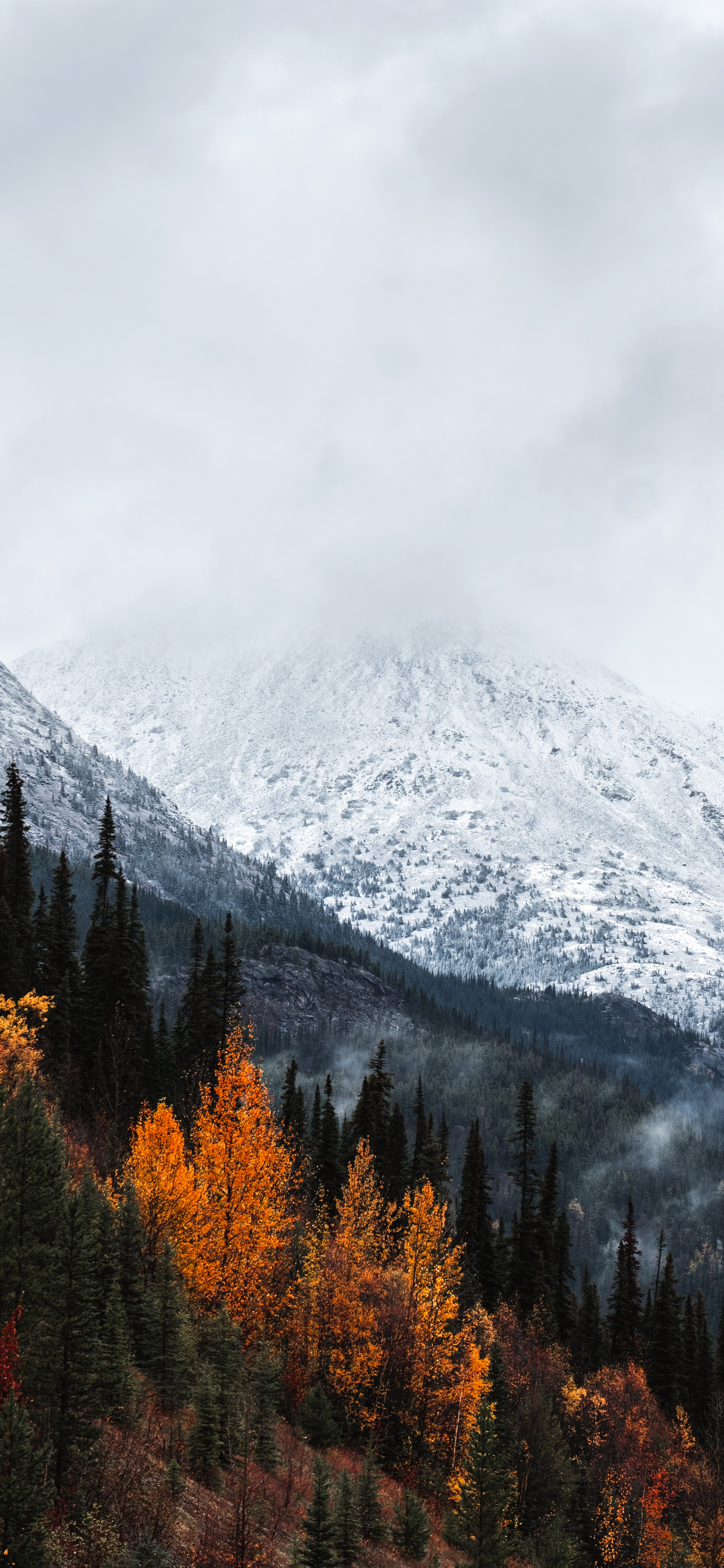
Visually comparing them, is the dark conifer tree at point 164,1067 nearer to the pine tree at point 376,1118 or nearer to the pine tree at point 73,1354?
the pine tree at point 376,1118

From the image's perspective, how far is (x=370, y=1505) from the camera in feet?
116

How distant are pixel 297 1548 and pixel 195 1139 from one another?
16.9m

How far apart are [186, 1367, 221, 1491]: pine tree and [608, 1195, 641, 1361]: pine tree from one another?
8483cm

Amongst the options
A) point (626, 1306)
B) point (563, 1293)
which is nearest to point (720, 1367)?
point (626, 1306)

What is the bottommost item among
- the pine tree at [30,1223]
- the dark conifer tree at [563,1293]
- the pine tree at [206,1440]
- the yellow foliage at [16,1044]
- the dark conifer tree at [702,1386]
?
the dark conifer tree at [702,1386]

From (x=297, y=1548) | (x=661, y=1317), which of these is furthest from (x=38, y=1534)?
(x=661, y=1317)

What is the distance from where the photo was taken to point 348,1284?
45.8 metres

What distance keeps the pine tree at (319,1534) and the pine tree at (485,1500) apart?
11839 millimetres

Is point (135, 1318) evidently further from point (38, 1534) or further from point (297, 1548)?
point (38, 1534)

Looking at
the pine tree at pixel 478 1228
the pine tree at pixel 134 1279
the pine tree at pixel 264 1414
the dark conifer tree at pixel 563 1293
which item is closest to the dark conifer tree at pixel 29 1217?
the pine tree at pixel 134 1279

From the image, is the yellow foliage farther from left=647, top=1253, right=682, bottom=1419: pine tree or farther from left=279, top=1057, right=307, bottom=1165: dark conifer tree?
left=647, top=1253, right=682, bottom=1419: pine tree

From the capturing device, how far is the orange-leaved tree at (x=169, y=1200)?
35.9 metres

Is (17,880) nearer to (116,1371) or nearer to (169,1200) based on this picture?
(169,1200)

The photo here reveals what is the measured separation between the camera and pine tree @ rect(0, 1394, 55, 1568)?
62.0 ft
